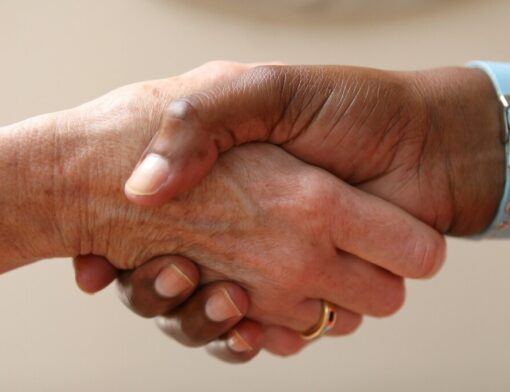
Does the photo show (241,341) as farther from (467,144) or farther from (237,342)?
(467,144)

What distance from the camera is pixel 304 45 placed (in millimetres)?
1514

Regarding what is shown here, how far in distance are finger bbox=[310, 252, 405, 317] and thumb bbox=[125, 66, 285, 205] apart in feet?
0.79

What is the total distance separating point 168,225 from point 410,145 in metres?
0.37

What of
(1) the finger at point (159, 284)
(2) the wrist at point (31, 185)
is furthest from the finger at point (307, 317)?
(2) the wrist at point (31, 185)

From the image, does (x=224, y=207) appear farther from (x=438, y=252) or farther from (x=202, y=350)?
(x=202, y=350)

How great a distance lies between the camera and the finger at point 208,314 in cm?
96

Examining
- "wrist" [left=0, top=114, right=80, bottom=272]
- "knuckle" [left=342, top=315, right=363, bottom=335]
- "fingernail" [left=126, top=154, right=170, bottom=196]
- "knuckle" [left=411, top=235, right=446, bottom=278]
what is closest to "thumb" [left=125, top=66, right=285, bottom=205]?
"fingernail" [left=126, top=154, right=170, bottom=196]

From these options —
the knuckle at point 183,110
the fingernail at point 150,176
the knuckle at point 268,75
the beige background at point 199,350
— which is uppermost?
the knuckle at point 268,75

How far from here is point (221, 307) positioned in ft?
3.15

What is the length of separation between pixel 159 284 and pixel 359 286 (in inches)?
12.2

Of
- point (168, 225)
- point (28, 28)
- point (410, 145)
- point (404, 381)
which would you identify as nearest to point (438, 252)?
point (410, 145)

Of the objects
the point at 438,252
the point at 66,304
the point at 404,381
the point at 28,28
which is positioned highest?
the point at 28,28

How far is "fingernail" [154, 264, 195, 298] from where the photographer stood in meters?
0.93

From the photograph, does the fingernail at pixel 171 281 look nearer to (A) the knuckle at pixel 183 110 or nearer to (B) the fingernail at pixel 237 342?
(B) the fingernail at pixel 237 342
